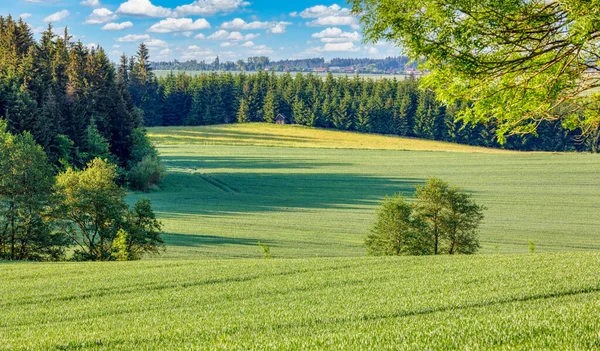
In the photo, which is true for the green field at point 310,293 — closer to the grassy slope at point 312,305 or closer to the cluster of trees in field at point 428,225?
the grassy slope at point 312,305

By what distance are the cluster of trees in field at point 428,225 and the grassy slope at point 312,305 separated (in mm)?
10728

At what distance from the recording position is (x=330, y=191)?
74750 millimetres

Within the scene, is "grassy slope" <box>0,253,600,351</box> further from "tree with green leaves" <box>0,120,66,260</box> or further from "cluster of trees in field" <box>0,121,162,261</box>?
"tree with green leaves" <box>0,120,66,260</box>

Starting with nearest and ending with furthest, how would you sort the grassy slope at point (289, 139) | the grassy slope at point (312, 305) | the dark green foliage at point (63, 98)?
the grassy slope at point (312, 305), the dark green foliage at point (63, 98), the grassy slope at point (289, 139)

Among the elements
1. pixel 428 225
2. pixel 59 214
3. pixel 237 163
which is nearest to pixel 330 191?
pixel 237 163

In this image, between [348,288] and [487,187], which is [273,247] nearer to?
[348,288]

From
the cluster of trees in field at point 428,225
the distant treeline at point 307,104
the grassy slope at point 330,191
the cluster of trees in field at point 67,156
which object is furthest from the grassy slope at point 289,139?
the cluster of trees in field at point 428,225

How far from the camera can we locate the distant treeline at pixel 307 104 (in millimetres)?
145250

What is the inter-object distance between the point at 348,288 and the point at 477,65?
8417 millimetres

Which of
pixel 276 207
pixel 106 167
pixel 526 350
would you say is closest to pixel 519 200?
pixel 276 207

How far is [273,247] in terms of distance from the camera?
1660 inches

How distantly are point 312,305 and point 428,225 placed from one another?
74.9 feet

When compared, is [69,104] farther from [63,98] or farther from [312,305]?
[312,305]

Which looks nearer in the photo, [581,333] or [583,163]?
[581,333]
